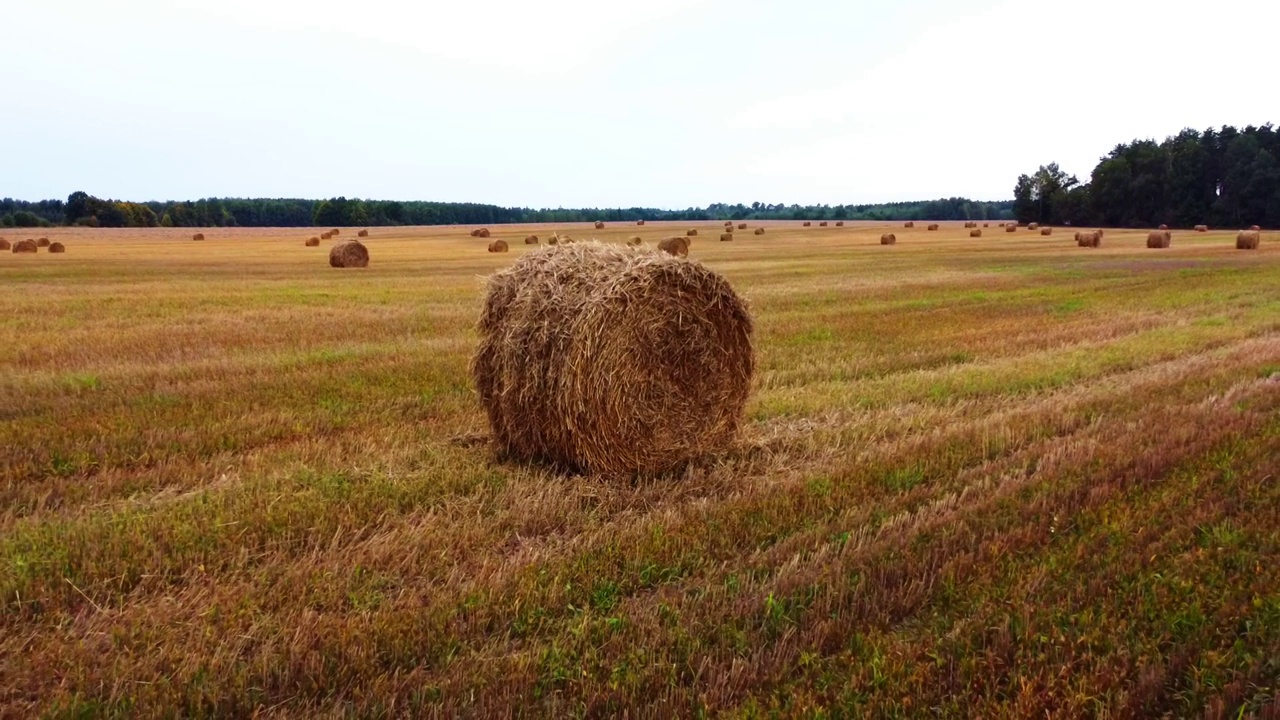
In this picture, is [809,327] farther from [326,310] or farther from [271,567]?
[271,567]

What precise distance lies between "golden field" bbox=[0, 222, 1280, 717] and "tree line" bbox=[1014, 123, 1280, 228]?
246ft

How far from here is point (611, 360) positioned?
6.77 metres

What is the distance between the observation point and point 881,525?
5.22 metres

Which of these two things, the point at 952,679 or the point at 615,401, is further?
the point at 615,401

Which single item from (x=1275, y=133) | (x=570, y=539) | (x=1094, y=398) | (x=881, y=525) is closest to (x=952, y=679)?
(x=881, y=525)

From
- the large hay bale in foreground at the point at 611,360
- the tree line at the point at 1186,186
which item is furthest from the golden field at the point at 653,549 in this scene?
the tree line at the point at 1186,186

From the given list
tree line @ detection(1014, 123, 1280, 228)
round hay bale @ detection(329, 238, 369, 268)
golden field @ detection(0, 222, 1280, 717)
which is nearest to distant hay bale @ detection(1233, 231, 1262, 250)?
golden field @ detection(0, 222, 1280, 717)

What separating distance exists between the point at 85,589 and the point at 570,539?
8.23 feet

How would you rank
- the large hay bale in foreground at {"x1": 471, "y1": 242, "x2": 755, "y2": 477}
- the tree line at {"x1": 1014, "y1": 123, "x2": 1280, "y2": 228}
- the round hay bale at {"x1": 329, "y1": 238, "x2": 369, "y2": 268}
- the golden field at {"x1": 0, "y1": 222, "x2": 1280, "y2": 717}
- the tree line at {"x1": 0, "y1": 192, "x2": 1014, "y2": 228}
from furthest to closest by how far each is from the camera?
the tree line at {"x1": 0, "y1": 192, "x2": 1014, "y2": 228} < the tree line at {"x1": 1014, "y1": 123, "x2": 1280, "y2": 228} < the round hay bale at {"x1": 329, "y1": 238, "x2": 369, "y2": 268} < the large hay bale in foreground at {"x1": 471, "y1": 242, "x2": 755, "y2": 477} < the golden field at {"x1": 0, "y1": 222, "x2": 1280, "y2": 717}

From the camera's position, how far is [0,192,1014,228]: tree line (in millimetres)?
89438

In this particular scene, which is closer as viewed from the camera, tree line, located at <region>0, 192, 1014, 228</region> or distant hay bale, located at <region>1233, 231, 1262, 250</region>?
distant hay bale, located at <region>1233, 231, 1262, 250</region>

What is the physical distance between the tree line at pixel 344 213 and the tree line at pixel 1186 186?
3314 cm

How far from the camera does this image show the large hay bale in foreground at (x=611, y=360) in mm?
6637

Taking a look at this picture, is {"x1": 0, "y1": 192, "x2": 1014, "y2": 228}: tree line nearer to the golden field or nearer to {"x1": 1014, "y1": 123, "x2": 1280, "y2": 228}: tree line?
{"x1": 1014, "y1": 123, "x2": 1280, "y2": 228}: tree line
